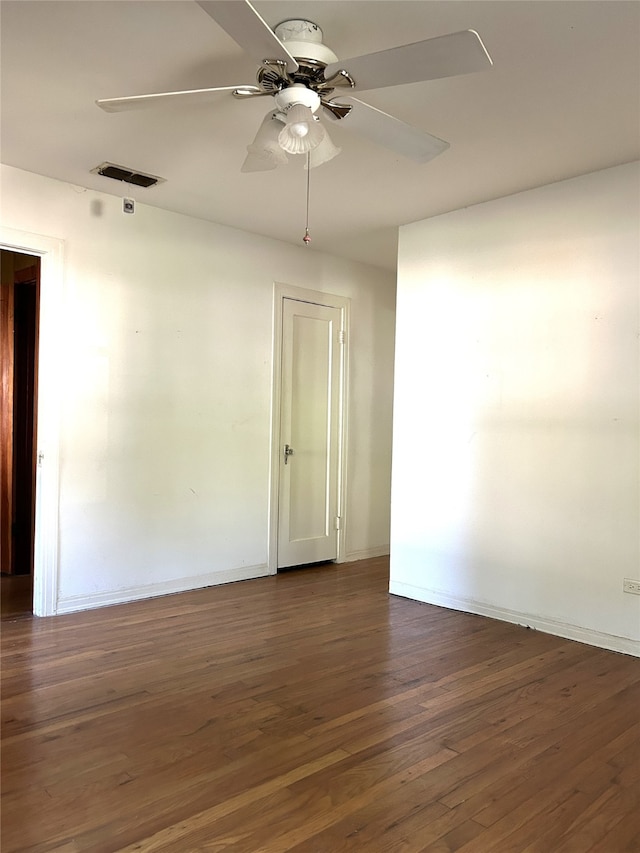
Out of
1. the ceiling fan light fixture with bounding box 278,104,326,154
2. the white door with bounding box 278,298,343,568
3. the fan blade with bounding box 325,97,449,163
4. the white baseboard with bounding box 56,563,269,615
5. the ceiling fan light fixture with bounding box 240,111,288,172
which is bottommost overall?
the white baseboard with bounding box 56,563,269,615

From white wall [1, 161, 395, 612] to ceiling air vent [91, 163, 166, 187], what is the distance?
0.34 meters

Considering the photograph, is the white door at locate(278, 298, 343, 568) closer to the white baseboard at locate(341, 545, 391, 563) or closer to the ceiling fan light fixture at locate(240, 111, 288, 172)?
the white baseboard at locate(341, 545, 391, 563)

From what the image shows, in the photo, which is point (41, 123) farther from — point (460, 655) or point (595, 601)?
point (595, 601)

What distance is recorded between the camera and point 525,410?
377cm

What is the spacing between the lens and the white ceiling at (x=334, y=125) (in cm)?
217

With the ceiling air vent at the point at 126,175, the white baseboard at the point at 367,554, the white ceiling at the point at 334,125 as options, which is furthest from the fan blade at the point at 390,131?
the white baseboard at the point at 367,554

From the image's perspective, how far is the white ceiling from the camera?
2172 mm

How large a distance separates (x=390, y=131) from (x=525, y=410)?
1.97 metres

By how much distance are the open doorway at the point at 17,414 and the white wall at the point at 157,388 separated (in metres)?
1.05

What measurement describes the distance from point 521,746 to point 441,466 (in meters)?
2.10

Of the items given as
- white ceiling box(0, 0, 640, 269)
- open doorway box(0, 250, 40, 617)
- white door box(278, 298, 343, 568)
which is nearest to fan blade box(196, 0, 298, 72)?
white ceiling box(0, 0, 640, 269)

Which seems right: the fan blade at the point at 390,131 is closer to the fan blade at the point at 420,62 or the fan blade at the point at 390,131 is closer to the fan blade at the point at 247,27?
the fan blade at the point at 420,62

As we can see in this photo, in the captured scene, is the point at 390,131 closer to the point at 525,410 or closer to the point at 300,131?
the point at 300,131

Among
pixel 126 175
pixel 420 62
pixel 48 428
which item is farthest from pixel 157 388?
pixel 420 62
